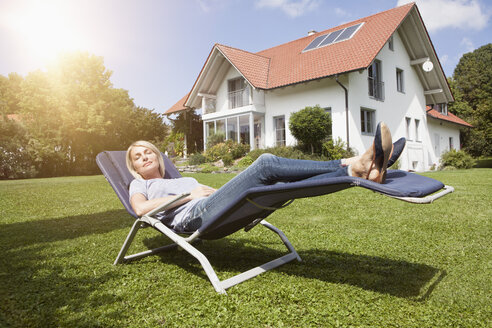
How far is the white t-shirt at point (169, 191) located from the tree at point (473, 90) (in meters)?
25.1

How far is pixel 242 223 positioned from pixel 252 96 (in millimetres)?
15182

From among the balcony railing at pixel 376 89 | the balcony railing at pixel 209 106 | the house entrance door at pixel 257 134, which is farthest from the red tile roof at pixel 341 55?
the balcony railing at pixel 209 106

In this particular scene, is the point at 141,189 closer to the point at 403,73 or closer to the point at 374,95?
the point at 374,95

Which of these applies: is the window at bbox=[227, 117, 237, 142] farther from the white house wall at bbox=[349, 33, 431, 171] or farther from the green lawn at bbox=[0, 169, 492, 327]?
the green lawn at bbox=[0, 169, 492, 327]

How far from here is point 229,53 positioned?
18.1 meters

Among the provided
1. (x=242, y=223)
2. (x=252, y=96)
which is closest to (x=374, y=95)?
(x=252, y=96)

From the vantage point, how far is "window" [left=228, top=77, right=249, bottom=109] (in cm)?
1817

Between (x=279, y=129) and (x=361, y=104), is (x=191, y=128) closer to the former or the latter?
(x=279, y=129)

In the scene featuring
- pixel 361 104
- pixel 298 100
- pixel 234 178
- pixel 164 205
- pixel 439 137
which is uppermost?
pixel 298 100

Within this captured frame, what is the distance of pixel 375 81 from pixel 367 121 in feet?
6.87

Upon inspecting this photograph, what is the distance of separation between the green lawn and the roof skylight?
13533 mm

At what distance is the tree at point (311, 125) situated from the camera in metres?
14.3

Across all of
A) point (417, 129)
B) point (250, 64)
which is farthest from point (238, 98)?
point (417, 129)

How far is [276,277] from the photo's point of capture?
286 cm
